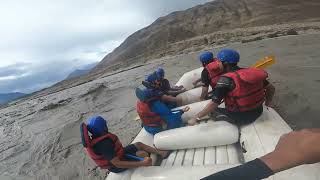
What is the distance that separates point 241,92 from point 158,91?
189 centimetres

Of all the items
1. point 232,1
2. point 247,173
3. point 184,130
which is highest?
point 232,1

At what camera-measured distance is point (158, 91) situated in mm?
5836

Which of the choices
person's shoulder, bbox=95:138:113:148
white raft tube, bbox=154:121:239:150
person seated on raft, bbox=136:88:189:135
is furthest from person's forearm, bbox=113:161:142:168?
person seated on raft, bbox=136:88:189:135

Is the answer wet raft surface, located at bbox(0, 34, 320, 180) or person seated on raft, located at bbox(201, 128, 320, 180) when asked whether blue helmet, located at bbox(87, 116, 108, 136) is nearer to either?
wet raft surface, located at bbox(0, 34, 320, 180)

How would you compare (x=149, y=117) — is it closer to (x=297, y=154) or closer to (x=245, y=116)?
(x=245, y=116)

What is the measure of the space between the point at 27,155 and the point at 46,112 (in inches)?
195

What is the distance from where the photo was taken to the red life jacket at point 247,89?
13.7 ft

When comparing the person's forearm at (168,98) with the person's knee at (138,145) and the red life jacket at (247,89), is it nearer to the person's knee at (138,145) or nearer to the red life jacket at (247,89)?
the person's knee at (138,145)

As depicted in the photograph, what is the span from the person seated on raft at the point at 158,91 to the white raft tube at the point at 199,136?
1.05 meters

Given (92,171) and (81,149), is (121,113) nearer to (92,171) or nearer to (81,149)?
(81,149)

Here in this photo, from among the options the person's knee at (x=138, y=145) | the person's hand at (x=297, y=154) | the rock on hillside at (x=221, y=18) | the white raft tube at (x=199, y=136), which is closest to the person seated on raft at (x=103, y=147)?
the person's knee at (x=138, y=145)

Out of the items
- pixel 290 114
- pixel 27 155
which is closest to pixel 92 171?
pixel 27 155

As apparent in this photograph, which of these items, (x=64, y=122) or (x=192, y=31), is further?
(x=192, y=31)

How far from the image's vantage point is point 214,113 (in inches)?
195
